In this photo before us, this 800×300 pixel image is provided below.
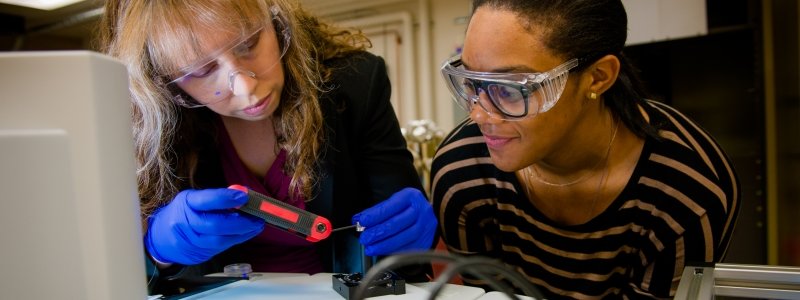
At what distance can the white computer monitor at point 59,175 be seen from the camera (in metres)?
0.34

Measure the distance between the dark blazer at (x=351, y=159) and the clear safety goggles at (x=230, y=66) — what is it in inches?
5.9

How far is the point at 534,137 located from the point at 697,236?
0.33 metres

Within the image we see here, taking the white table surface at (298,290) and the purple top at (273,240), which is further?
the purple top at (273,240)

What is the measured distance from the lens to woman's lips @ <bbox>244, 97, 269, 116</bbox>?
841 millimetres

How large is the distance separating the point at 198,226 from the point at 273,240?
0.68ft

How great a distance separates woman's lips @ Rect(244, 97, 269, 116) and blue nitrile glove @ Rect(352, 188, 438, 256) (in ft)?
0.79

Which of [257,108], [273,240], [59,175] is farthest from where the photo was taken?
[273,240]

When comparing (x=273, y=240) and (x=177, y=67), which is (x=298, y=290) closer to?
(x=273, y=240)

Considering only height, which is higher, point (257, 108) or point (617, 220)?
point (257, 108)

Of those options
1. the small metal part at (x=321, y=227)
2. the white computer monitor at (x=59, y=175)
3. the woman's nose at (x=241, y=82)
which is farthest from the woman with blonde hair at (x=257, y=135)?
the white computer monitor at (x=59, y=175)

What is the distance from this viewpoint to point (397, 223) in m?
0.87

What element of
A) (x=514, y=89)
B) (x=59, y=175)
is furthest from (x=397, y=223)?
(x=59, y=175)

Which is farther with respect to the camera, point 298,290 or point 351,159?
point 351,159

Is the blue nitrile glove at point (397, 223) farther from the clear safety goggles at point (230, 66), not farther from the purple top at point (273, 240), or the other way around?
the clear safety goggles at point (230, 66)
